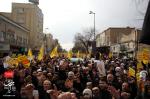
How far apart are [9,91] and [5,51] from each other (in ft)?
171

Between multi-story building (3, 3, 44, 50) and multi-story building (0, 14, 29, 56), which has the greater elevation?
multi-story building (3, 3, 44, 50)

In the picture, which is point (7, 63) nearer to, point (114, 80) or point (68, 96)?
point (114, 80)

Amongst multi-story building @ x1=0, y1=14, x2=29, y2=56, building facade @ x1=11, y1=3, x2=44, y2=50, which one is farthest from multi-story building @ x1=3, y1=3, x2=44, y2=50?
multi-story building @ x1=0, y1=14, x2=29, y2=56

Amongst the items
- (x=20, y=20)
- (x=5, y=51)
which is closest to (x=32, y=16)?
(x=20, y=20)

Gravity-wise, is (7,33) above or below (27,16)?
below

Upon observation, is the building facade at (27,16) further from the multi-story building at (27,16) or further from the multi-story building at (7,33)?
the multi-story building at (7,33)

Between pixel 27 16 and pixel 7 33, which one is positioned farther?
pixel 27 16

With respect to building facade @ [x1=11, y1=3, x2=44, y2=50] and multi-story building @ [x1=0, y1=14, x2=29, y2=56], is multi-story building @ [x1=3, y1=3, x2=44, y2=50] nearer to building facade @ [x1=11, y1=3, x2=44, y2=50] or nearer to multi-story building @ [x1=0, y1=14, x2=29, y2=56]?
building facade @ [x1=11, y1=3, x2=44, y2=50]

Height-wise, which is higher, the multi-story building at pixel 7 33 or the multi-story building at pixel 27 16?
the multi-story building at pixel 27 16

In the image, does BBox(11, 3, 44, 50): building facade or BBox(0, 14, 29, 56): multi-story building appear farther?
BBox(11, 3, 44, 50): building facade

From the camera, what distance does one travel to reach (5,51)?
2440 inches

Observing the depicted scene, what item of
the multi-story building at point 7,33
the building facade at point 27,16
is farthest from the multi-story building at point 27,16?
the multi-story building at point 7,33

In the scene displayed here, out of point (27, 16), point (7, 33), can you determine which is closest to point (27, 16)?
point (27, 16)

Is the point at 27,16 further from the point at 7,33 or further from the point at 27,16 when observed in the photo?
the point at 7,33
